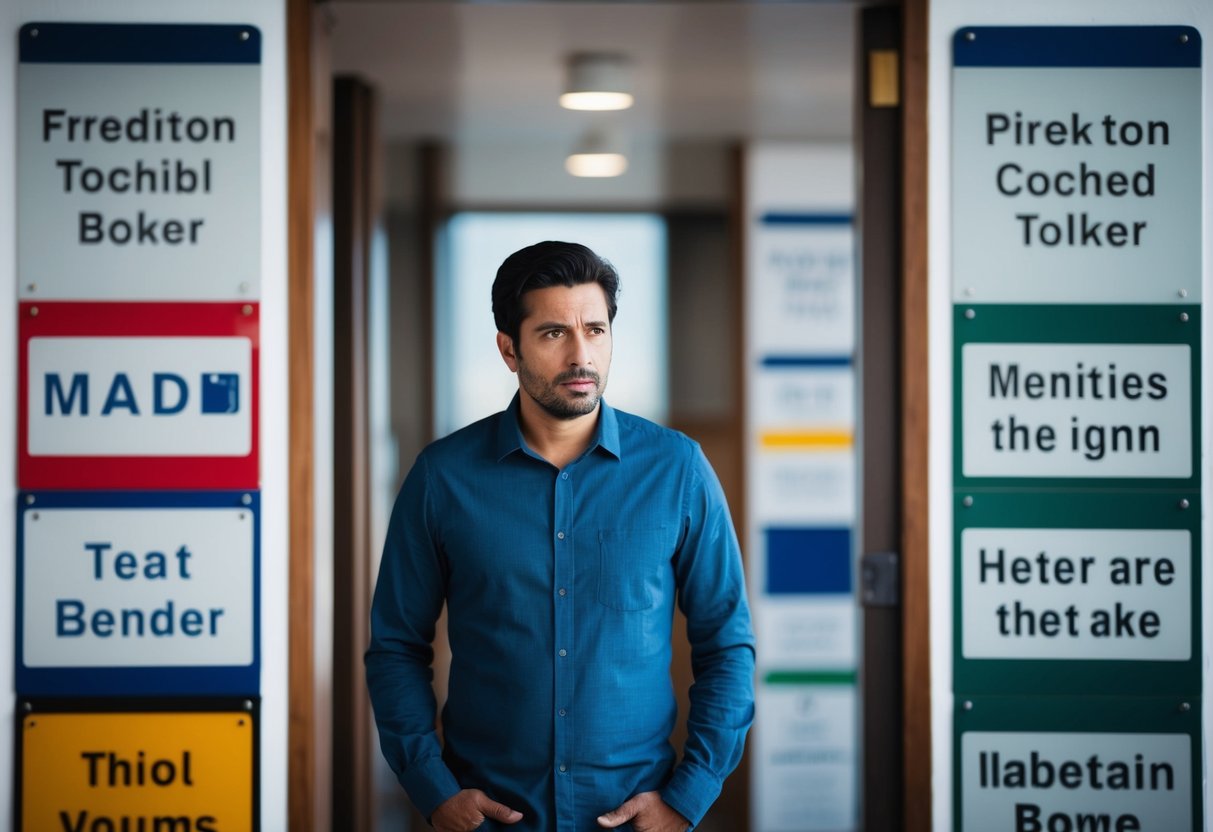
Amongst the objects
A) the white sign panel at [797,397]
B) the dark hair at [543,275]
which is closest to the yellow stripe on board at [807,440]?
the white sign panel at [797,397]

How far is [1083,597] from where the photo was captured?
211cm

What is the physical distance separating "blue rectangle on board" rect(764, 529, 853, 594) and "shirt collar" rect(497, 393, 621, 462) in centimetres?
262

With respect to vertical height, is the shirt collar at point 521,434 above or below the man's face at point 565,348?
below

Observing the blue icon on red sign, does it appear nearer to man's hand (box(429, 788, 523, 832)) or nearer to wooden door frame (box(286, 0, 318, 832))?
wooden door frame (box(286, 0, 318, 832))

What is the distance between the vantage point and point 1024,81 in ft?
6.91

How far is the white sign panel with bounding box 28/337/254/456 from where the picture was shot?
6.81ft

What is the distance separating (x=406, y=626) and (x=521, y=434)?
1.13 feet

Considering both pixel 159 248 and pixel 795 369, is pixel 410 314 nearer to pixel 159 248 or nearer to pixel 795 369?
pixel 795 369

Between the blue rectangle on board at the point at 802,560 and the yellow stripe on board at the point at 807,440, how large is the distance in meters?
0.31

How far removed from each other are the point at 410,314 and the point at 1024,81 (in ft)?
10.9

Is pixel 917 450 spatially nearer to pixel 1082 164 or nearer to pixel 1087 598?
pixel 1087 598

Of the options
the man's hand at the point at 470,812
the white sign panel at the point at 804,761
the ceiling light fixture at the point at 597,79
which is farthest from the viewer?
the white sign panel at the point at 804,761

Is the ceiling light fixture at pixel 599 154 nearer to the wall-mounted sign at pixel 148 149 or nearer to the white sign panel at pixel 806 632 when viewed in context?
the white sign panel at pixel 806 632

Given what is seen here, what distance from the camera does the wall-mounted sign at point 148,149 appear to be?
6.81ft
